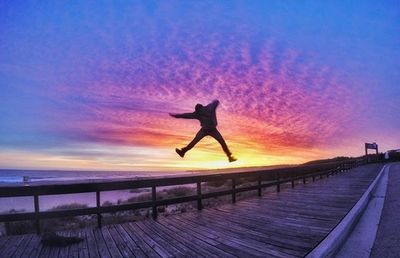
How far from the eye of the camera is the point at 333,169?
2267 centimetres

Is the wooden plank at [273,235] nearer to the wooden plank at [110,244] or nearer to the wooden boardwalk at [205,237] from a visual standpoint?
the wooden boardwalk at [205,237]

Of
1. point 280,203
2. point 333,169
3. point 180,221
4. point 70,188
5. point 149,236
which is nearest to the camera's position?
point 149,236

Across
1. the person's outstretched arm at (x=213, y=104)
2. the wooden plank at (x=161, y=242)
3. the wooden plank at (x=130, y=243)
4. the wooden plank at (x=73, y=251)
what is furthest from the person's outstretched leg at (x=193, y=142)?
the wooden plank at (x=73, y=251)

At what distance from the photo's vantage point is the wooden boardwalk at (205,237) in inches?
160

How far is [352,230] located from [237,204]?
134 inches

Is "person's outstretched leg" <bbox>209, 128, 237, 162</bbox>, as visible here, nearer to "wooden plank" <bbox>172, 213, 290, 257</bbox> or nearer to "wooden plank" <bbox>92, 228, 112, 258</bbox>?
"wooden plank" <bbox>172, 213, 290, 257</bbox>

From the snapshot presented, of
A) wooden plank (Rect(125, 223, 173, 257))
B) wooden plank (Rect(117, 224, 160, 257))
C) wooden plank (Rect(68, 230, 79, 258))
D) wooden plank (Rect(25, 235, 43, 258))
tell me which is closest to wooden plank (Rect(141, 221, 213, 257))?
wooden plank (Rect(125, 223, 173, 257))

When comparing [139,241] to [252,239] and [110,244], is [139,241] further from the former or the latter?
[252,239]

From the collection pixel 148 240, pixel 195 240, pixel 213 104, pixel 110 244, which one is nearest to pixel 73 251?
pixel 110 244

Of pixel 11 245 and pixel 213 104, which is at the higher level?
pixel 213 104

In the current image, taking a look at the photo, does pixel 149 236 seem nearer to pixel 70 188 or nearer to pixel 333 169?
pixel 70 188

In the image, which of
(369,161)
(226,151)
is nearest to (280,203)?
(226,151)

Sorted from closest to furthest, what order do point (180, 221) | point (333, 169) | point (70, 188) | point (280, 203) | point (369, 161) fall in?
1. point (70, 188)
2. point (180, 221)
3. point (280, 203)
4. point (333, 169)
5. point (369, 161)

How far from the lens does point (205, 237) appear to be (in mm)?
4816
